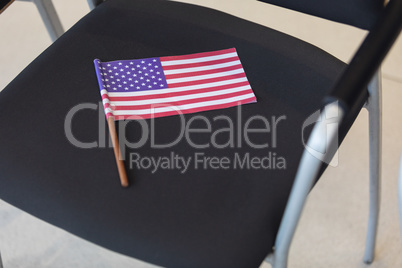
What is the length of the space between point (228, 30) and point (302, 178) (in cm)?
41

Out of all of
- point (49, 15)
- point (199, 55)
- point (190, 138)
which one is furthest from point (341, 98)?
point (49, 15)

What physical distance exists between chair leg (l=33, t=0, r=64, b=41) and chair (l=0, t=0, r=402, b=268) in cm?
15

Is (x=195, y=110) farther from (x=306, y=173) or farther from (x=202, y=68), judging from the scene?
(x=306, y=173)

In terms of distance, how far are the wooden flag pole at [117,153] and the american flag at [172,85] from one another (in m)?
0.02

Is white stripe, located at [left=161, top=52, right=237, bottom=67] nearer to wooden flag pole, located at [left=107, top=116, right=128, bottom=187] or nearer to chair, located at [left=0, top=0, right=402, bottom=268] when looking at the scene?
chair, located at [left=0, top=0, right=402, bottom=268]

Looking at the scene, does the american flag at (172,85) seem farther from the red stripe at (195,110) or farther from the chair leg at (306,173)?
the chair leg at (306,173)

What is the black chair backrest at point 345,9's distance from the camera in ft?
2.86

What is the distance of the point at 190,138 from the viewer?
0.86 metres

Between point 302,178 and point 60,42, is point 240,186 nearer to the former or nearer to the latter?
point 302,178

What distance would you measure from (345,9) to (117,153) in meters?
0.42

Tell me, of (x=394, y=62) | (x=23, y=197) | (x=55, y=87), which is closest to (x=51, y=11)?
(x=55, y=87)

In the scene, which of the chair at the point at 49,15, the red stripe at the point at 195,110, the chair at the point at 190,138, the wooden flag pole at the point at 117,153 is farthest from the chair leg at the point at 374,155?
the chair at the point at 49,15

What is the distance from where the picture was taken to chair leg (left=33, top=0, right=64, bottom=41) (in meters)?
1.13

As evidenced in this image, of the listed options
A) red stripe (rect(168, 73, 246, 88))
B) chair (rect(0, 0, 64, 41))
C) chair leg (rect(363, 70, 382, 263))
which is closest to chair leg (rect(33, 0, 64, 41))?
chair (rect(0, 0, 64, 41))
